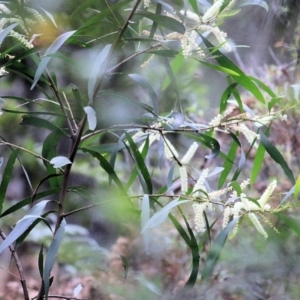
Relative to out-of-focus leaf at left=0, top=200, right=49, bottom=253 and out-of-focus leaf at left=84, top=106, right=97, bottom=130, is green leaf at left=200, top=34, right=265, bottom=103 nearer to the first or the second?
out-of-focus leaf at left=84, top=106, right=97, bottom=130

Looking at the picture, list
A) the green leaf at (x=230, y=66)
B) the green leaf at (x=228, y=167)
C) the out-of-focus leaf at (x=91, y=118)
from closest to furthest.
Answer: the out-of-focus leaf at (x=91, y=118)
the green leaf at (x=230, y=66)
the green leaf at (x=228, y=167)

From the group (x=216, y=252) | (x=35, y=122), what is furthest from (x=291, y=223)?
(x=35, y=122)

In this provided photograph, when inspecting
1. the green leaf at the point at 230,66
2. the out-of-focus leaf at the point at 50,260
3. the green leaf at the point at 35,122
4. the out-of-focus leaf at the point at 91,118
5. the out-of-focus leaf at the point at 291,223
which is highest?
the green leaf at the point at 230,66

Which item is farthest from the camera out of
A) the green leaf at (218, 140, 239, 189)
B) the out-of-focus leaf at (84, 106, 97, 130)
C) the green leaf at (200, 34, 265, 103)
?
the green leaf at (218, 140, 239, 189)

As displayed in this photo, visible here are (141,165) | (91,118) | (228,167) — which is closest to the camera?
(91,118)

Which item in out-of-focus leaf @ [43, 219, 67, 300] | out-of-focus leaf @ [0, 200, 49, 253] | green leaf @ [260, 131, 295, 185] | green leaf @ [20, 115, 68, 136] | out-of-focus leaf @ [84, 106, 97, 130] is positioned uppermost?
out-of-focus leaf @ [84, 106, 97, 130]

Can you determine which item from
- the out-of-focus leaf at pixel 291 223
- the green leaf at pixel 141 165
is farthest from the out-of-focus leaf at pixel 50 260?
the out-of-focus leaf at pixel 291 223

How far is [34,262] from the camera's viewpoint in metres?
1.27

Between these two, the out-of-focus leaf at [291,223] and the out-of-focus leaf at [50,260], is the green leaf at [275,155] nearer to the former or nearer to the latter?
the out-of-focus leaf at [291,223]

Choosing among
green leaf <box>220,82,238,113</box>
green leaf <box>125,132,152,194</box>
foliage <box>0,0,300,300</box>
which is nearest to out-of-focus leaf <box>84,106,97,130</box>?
foliage <box>0,0,300,300</box>

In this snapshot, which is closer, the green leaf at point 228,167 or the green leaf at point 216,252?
the green leaf at point 216,252

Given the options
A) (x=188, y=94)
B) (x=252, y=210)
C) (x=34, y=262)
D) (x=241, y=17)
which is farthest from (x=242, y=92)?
(x=252, y=210)

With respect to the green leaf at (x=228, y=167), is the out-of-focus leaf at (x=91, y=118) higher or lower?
higher

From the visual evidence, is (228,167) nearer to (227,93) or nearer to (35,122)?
(227,93)
